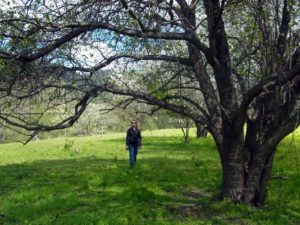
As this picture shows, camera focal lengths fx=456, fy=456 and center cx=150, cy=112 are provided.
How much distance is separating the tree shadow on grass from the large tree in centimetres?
204

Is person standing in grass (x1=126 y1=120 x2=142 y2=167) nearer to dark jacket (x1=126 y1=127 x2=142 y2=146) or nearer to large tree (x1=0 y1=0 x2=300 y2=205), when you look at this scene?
dark jacket (x1=126 y1=127 x2=142 y2=146)

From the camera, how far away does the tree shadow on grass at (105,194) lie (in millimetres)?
10859

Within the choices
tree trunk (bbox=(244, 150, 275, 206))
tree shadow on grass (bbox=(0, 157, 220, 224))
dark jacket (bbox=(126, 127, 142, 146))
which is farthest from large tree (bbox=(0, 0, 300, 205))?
dark jacket (bbox=(126, 127, 142, 146))

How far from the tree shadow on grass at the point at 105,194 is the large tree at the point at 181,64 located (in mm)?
2040

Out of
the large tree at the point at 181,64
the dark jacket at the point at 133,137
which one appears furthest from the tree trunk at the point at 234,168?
the dark jacket at the point at 133,137

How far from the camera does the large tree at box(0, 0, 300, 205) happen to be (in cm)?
920

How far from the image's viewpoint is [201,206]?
38.2 ft

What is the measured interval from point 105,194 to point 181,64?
4446mm

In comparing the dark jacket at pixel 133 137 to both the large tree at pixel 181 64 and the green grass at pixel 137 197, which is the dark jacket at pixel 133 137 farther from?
the large tree at pixel 181 64

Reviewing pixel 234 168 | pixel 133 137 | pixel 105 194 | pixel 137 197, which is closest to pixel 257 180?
pixel 234 168

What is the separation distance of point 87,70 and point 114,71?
1.37m

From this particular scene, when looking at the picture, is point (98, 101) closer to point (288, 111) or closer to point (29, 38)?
point (29, 38)

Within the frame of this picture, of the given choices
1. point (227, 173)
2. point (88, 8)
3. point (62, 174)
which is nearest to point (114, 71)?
point (88, 8)

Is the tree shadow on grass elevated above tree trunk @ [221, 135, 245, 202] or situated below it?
below
